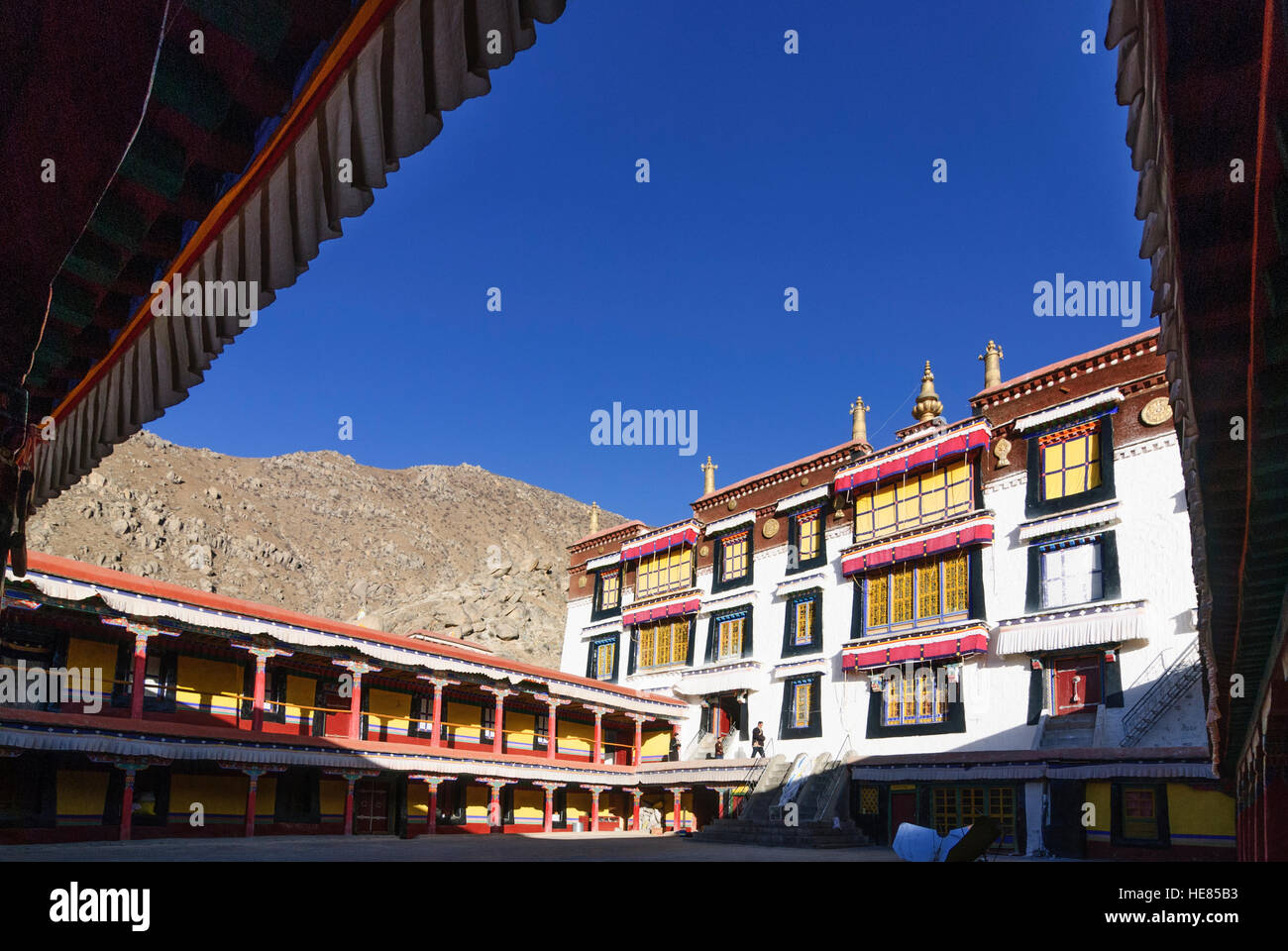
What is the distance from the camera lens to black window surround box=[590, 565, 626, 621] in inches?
1502

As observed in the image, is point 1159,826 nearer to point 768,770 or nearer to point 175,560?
point 768,770

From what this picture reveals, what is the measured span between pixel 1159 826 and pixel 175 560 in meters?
69.5

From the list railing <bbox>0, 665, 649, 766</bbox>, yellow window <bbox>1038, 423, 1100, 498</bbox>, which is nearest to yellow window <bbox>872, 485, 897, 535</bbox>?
yellow window <bbox>1038, 423, 1100, 498</bbox>

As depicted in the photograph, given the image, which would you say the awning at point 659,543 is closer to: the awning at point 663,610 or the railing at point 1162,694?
the awning at point 663,610

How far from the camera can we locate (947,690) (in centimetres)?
2517

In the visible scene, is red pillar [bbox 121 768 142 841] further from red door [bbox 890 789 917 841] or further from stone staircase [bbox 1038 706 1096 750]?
stone staircase [bbox 1038 706 1096 750]

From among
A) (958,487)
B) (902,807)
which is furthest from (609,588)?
(902,807)

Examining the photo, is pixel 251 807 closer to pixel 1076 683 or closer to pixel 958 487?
pixel 1076 683

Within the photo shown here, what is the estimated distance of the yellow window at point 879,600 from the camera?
2759 cm

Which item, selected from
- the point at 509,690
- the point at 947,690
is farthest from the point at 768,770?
the point at 509,690

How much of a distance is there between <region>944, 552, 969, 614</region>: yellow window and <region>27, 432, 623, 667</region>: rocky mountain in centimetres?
2837

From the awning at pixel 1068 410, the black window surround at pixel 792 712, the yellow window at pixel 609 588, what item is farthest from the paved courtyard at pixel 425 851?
the yellow window at pixel 609 588

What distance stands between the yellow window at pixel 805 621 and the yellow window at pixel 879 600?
7.82 feet

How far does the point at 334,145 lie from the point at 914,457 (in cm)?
2578
